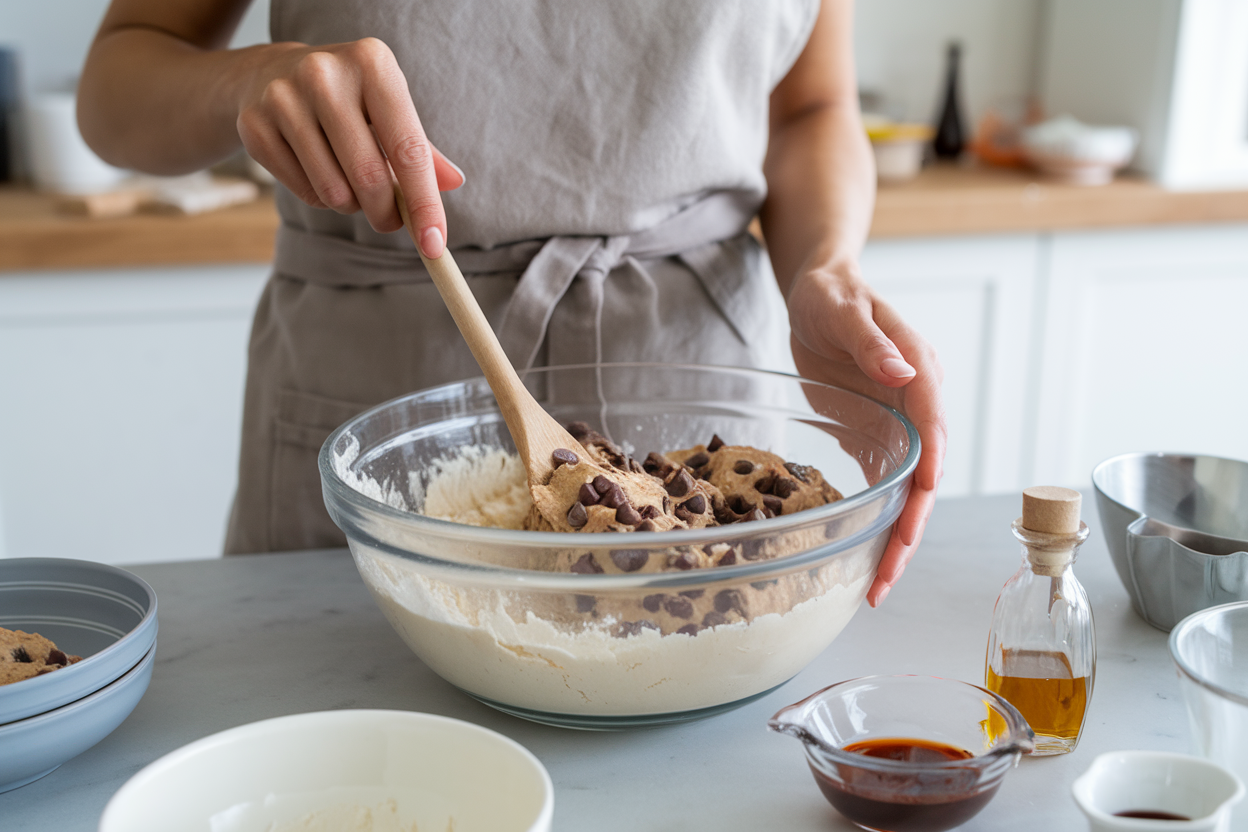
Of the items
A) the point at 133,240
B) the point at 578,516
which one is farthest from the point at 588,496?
the point at 133,240

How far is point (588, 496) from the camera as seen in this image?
30.6 inches

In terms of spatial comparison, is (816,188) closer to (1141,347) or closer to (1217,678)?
(1217,678)

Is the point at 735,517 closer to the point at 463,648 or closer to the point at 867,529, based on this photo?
the point at 867,529

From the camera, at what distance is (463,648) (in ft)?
2.29

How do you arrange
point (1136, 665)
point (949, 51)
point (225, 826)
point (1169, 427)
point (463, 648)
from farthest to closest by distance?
1. point (949, 51)
2. point (1169, 427)
3. point (1136, 665)
4. point (463, 648)
5. point (225, 826)

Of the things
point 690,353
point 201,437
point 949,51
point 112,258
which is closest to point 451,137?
point 690,353

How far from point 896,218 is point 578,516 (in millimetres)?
1700

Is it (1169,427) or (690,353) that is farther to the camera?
(1169,427)

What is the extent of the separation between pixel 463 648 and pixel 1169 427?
242cm

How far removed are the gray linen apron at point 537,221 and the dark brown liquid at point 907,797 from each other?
0.63 metres

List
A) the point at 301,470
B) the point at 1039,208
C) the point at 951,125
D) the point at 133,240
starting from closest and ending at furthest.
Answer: the point at 301,470 < the point at 133,240 < the point at 1039,208 < the point at 951,125

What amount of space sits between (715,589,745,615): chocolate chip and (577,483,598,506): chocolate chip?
142 millimetres

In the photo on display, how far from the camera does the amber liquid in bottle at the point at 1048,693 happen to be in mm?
691

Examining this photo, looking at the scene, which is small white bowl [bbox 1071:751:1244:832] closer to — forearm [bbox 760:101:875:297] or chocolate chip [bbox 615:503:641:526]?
chocolate chip [bbox 615:503:641:526]
